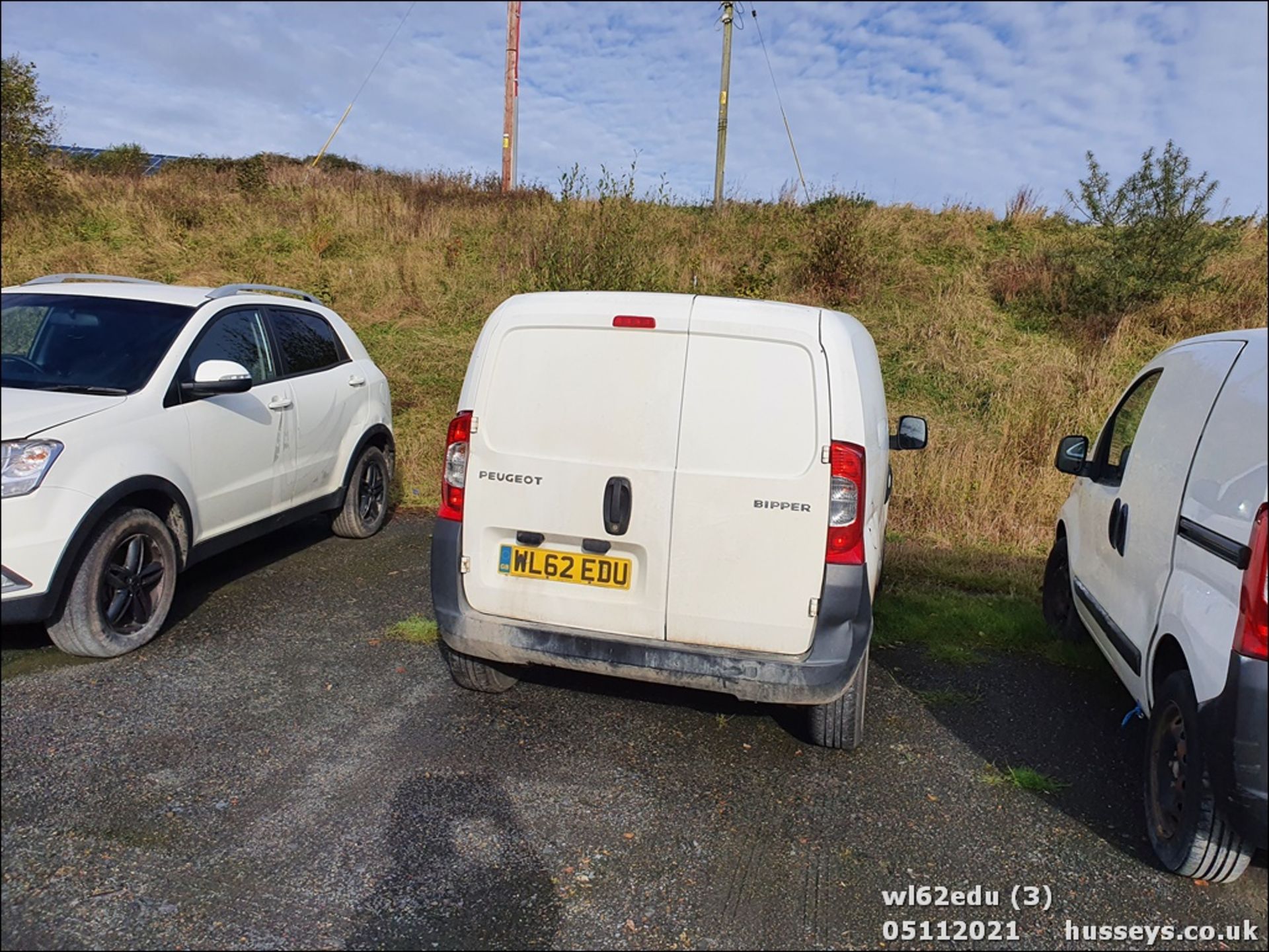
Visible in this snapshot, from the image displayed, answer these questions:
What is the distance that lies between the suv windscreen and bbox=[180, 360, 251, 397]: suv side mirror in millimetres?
210

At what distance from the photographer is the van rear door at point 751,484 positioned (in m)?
3.14

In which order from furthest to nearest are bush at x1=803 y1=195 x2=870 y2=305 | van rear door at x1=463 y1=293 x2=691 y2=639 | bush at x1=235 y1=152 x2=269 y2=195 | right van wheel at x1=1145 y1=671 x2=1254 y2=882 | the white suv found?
1. bush at x1=235 y1=152 x2=269 y2=195
2. bush at x1=803 y1=195 x2=870 y2=305
3. the white suv
4. van rear door at x1=463 y1=293 x2=691 y2=639
5. right van wheel at x1=1145 y1=671 x2=1254 y2=882

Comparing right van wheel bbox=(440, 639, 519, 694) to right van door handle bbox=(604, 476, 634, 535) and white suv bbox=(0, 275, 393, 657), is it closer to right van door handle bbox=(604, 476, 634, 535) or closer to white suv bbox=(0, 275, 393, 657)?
right van door handle bbox=(604, 476, 634, 535)

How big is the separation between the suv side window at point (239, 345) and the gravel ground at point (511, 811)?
1545mm

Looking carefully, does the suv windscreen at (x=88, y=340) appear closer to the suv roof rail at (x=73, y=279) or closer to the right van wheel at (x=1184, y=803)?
the suv roof rail at (x=73, y=279)

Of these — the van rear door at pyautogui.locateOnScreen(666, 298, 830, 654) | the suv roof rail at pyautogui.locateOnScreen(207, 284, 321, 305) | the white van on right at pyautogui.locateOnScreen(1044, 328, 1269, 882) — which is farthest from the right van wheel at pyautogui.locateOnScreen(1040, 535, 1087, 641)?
the suv roof rail at pyautogui.locateOnScreen(207, 284, 321, 305)

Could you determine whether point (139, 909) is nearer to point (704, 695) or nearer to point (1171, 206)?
point (704, 695)

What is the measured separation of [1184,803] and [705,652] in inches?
66.4

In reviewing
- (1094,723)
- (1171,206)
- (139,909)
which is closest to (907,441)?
(1094,723)

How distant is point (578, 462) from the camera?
10.8 feet

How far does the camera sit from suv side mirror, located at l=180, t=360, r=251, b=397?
4.45 m

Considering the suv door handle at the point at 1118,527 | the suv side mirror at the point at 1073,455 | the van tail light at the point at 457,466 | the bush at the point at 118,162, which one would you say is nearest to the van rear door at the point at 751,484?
the van tail light at the point at 457,466

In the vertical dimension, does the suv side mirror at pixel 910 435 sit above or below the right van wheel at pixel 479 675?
above

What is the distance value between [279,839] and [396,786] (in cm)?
47
